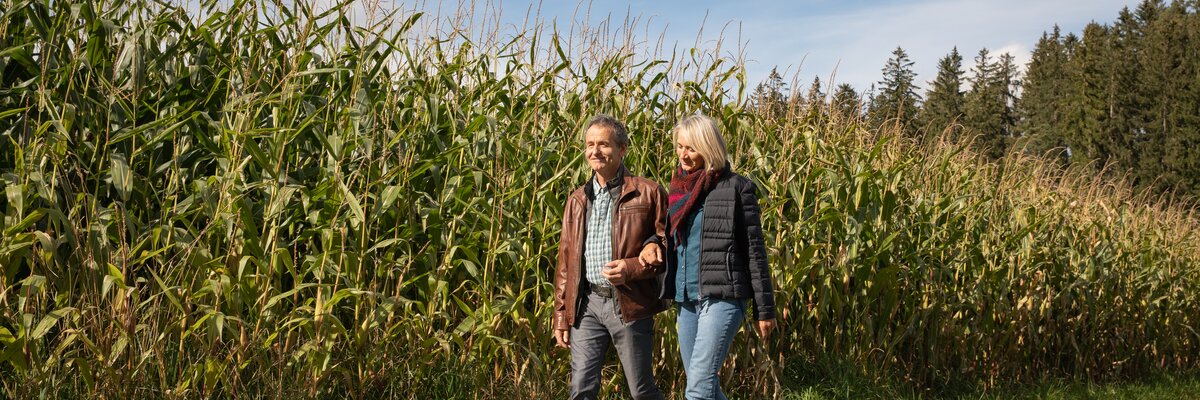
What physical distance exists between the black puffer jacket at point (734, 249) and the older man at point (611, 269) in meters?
0.16

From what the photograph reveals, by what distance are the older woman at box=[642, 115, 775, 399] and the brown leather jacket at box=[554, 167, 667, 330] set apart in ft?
0.20

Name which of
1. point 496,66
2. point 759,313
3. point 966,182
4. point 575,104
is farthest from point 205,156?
point 966,182

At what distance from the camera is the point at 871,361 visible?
595cm

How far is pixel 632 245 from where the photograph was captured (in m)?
3.65

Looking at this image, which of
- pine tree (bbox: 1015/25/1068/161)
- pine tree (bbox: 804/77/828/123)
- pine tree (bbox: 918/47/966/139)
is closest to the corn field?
pine tree (bbox: 804/77/828/123)

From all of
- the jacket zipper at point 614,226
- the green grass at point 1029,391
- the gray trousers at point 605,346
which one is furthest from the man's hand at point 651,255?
the green grass at point 1029,391

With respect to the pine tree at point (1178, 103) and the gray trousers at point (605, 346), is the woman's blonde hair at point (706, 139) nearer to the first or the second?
the gray trousers at point (605, 346)

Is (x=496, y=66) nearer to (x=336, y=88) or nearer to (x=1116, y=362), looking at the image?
(x=336, y=88)

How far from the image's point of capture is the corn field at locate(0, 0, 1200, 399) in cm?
391

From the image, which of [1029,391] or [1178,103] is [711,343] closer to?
[1029,391]

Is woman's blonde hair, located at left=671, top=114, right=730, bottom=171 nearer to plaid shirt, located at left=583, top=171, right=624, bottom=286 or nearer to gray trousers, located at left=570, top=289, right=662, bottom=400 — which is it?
plaid shirt, located at left=583, top=171, right=624, bottom=286

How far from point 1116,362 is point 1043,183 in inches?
74.7

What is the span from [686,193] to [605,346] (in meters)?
0.73

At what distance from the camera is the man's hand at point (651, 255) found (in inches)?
140
